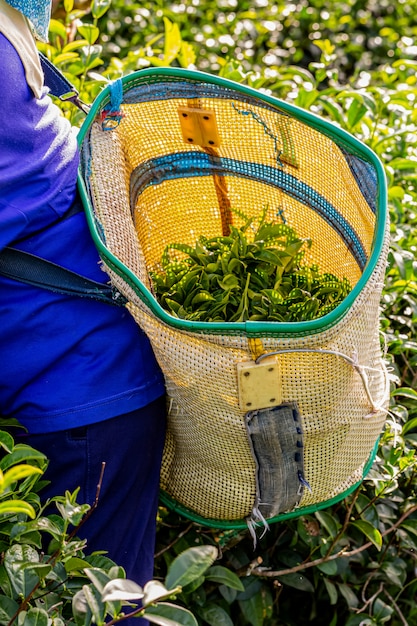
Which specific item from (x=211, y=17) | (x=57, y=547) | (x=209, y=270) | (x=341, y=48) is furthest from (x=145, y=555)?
(x=341, y=48)

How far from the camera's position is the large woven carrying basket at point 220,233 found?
127 cm

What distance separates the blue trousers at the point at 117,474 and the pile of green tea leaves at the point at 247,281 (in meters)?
0.19

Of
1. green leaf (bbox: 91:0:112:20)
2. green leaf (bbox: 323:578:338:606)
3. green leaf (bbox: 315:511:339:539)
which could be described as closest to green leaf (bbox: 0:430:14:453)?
green leaf (bbox: 315:511:339:539)

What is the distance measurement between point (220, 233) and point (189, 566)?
0.97 metres

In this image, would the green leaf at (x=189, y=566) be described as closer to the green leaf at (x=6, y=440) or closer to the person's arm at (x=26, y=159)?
the green leaf at (x=6, y=440)

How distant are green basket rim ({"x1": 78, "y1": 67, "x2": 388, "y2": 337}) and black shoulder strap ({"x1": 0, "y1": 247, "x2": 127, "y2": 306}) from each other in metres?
0.06

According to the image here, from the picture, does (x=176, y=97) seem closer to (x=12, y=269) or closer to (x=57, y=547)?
(x=12, y=269)

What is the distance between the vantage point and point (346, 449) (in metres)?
1.42

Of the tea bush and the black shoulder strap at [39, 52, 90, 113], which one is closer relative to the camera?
the black shoulder strap at [39, 52, 90, 113]

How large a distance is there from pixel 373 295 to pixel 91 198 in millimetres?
464

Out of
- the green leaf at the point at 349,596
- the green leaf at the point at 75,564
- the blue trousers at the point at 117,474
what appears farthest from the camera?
the green leaf at the point at 349,596

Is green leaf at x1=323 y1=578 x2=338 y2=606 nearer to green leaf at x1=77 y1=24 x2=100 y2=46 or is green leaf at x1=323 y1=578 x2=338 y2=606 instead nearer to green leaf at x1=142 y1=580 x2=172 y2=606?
green leaf at x1=142 y1=580 x2=172 y2=606

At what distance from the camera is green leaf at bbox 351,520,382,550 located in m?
1.71

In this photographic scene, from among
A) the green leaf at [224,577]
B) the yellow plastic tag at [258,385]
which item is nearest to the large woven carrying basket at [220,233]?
the yellow plastic tag at [258,385]
